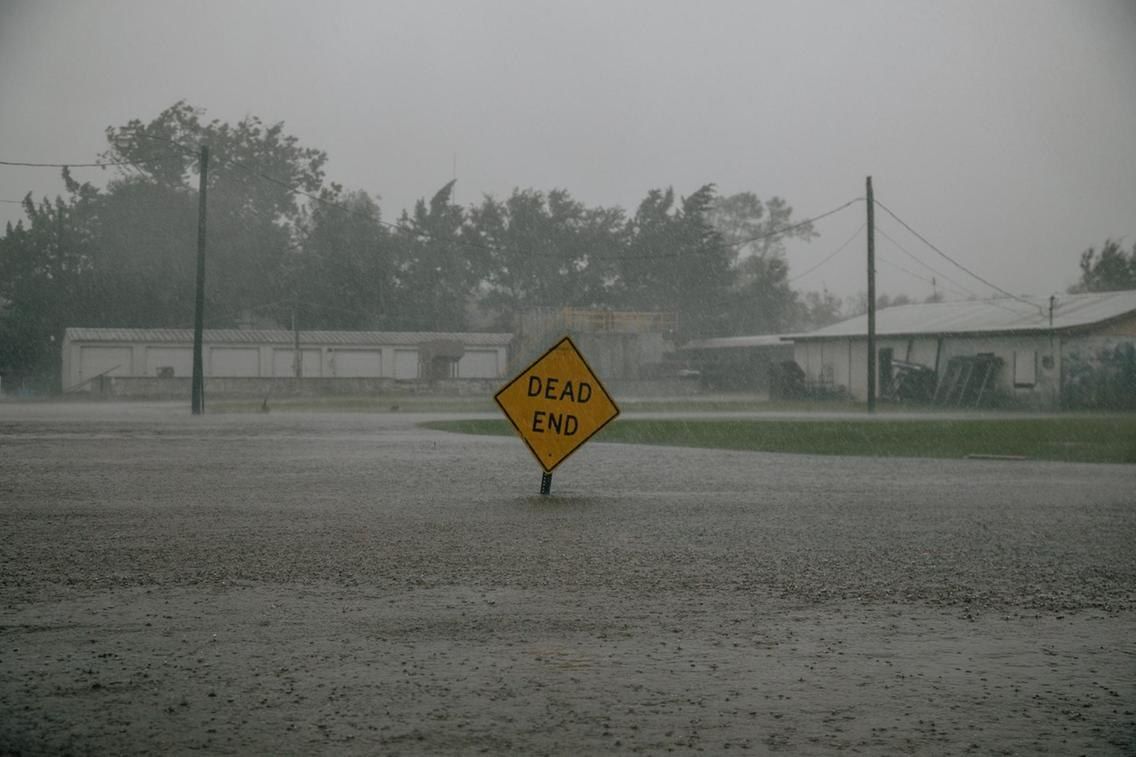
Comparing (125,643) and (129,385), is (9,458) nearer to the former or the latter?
(125,643)

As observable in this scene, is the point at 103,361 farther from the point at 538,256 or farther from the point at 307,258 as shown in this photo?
the point at 538,256

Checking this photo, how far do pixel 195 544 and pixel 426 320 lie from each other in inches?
3339

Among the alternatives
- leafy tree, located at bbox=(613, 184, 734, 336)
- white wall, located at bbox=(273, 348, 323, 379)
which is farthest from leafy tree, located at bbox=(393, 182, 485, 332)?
white wall, located at bbox=(273, 348, 323, 379)

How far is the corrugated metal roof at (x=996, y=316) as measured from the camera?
167 feet

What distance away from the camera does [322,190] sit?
9438 cm

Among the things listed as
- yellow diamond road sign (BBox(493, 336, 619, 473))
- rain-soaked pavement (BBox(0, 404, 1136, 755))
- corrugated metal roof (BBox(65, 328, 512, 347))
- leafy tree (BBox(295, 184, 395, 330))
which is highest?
leafy tree (BBox(295, 184, 395, 330))

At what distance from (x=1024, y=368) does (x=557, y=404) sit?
39800 mm

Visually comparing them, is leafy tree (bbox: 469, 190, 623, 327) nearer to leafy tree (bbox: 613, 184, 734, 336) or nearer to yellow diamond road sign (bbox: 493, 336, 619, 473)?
leafy tree (bbox: 613, 184, 734, 336)

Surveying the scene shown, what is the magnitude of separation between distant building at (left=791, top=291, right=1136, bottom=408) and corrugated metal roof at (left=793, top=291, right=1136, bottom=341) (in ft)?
0.21

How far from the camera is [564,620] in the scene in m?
7.38

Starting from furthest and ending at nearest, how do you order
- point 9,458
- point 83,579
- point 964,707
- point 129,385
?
1. point 129,385
2. point 9,458
3. point 83,579
4. point 964,707

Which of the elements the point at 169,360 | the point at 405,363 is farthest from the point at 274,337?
the point at 405,363

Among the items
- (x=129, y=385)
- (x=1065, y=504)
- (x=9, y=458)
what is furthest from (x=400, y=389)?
(x=1065, y=504)

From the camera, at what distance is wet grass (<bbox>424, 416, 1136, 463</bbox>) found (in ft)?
77.2
